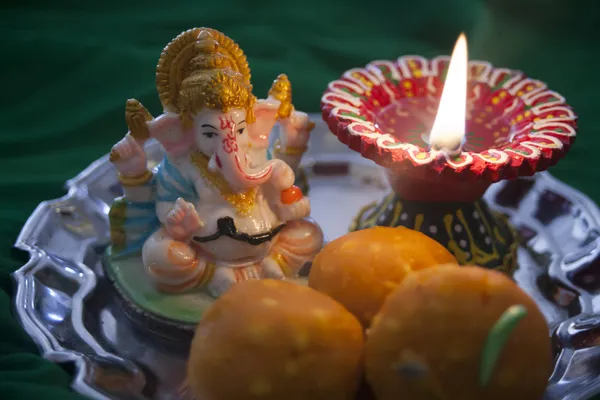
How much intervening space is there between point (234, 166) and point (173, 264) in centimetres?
13

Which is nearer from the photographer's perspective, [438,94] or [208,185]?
[208,185]

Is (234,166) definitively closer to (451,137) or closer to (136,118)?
(136,118)

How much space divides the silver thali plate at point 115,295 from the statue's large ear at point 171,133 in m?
0.19

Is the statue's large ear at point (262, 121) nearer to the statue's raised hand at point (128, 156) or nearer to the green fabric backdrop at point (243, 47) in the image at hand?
the statue's raised hand at point (128, 156)

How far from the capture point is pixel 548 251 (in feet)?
3.23

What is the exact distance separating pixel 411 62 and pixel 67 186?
1.75ft

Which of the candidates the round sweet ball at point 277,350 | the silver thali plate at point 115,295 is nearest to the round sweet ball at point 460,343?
the round sweet ball at point 277,350

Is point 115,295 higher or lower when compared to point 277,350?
lower

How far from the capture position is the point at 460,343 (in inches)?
21.4

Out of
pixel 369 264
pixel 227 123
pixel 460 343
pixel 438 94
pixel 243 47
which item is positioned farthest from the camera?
pixel 243 47

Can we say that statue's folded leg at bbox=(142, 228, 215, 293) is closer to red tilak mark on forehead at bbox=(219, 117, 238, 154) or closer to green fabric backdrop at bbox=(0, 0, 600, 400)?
red tilak mark on forehead at bbox=(219, 117, 238, 154)

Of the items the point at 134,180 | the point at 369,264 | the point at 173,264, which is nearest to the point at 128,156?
the point at 134,180

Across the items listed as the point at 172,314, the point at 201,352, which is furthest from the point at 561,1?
the point at 201,352

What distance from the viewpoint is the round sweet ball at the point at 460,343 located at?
0.54 meters
